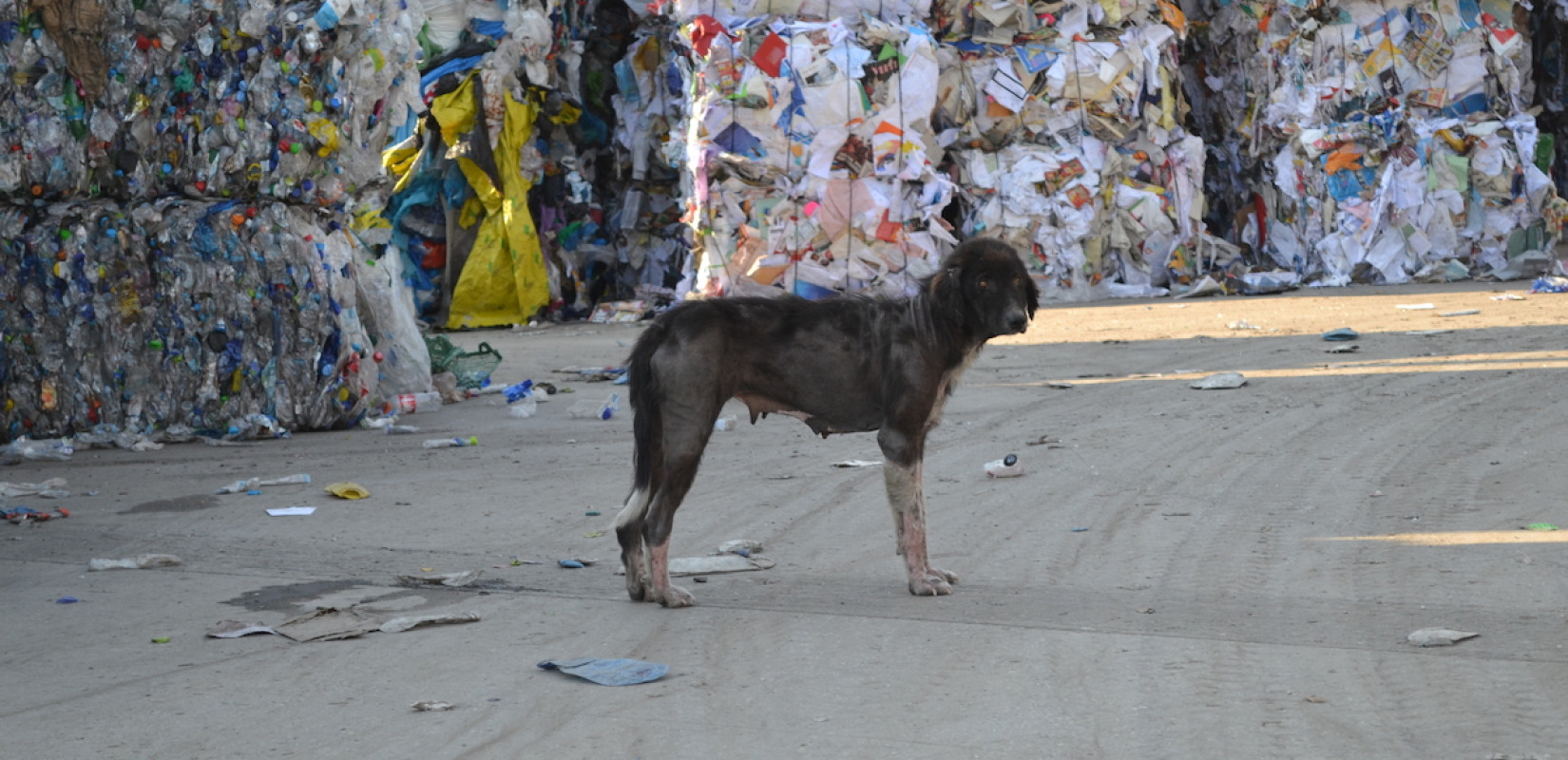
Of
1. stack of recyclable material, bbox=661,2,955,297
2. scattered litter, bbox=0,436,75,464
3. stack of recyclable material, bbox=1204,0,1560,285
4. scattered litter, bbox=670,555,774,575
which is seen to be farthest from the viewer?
stack of recyclable material, bbox=1204,0,1560,285

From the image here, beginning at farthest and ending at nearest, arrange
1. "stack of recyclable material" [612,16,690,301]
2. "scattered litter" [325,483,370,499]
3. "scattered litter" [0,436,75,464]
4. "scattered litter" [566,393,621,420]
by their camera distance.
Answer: "stack of recyclable material" [612,16,690,301], "scattered litter" [566,393,621,420], "scattered litter" [0,436,75,464], "scattered litter" [325,483,370,499]

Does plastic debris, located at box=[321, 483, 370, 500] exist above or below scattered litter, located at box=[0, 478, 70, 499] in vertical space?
below

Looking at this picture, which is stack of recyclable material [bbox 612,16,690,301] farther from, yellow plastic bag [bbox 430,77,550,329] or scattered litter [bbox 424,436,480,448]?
scattered litter [bbox 424,436,480,448]

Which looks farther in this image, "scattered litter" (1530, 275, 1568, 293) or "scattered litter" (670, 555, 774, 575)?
"scattered litter" (1530, 275, 1568, 293)

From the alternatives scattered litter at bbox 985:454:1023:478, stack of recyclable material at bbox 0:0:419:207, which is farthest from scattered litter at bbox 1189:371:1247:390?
stack of recyclable material at bbox 0:0:419:207

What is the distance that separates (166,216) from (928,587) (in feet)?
20.1

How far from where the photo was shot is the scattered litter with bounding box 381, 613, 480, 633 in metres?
4.70

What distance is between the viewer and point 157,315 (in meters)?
9.12

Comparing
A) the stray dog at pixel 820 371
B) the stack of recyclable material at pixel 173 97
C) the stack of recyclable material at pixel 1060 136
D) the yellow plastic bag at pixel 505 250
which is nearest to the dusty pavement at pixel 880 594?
the stray dog at pixel 820 371

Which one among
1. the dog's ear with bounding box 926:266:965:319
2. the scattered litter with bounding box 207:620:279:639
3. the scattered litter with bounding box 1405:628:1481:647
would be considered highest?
the dog's ear with bounding box 926:266:965:319

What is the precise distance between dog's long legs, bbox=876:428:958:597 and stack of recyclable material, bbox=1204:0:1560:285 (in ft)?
45.1

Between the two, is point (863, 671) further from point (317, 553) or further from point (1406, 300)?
point (1406, 300)

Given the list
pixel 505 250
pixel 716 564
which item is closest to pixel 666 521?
pixel 716 564

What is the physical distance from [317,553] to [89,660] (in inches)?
63.4
